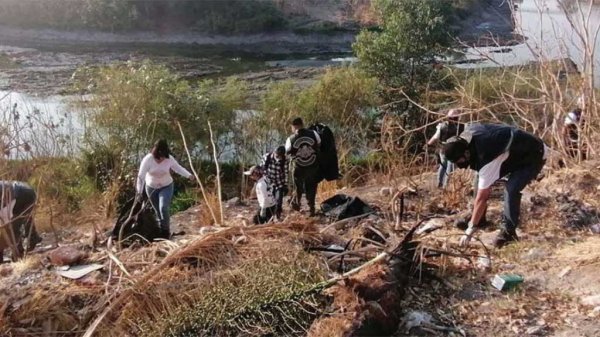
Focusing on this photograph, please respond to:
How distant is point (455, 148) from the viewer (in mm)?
4598

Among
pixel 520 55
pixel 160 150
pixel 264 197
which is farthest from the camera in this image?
pixel 520 55

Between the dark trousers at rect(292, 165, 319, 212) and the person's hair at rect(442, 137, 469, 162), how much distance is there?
88.2 inches

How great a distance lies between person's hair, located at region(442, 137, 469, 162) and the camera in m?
4.59

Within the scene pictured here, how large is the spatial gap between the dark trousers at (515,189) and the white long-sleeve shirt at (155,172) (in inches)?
121

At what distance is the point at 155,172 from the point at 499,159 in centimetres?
324

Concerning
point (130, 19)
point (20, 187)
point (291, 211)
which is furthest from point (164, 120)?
point (130, 19)

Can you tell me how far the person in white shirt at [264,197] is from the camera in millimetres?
6461

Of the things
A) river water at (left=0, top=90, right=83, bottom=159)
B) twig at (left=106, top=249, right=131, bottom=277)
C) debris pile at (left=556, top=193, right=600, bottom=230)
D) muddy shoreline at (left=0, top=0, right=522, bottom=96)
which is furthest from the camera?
muddy shoreline at (left=0, top=0, right=522, bottom=96)

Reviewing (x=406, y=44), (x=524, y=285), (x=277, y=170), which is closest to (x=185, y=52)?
(x=406, y=44)

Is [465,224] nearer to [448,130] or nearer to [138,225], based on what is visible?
[448,130]

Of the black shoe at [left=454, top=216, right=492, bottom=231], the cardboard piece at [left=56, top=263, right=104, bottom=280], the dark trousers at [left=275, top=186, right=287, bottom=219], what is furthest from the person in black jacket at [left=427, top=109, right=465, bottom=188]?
the cardboard piece at [left=56, top=263, right=104, bottom=280]

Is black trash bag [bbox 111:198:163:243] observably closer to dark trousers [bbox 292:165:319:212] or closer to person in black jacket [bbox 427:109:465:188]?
dark trousers [bbox 292:165:319:212]

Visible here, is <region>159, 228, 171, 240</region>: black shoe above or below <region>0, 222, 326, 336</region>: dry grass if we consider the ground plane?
below

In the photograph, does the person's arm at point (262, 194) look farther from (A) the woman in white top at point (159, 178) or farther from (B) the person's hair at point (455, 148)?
(B) the person's hair at point (455, 148)
